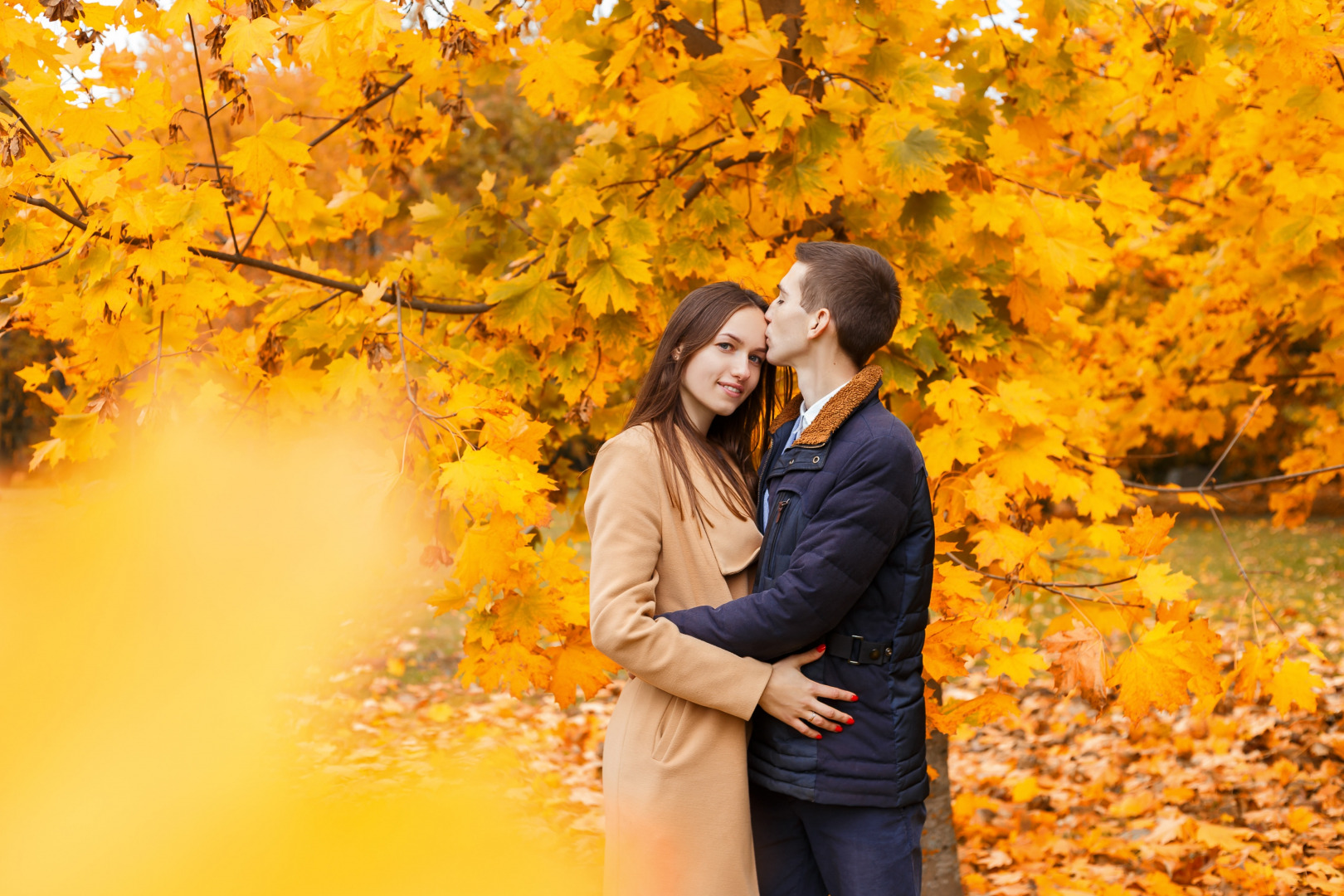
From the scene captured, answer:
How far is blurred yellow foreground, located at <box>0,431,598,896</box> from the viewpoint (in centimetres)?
117

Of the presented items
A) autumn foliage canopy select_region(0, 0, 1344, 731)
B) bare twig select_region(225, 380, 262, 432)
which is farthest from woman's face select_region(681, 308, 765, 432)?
bare twig select_region(225, 380, 262, 432)

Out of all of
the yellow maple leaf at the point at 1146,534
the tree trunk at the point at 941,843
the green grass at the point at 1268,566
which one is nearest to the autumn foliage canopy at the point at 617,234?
the yellow maple leaf at the point at 1146,534

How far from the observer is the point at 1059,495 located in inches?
110

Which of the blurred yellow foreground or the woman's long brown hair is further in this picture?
the woman's long brown hair

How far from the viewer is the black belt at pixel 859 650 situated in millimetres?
1900

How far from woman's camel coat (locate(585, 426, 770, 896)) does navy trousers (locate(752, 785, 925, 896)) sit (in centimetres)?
11

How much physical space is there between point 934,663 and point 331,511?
1528 millimetres

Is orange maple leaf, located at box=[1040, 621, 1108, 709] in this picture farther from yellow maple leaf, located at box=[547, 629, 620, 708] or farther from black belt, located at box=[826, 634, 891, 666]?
yellow maple leaf, located at box=[547, 629, 620, 708]

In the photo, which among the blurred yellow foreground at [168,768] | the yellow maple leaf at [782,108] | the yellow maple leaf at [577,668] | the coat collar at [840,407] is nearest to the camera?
the blurred yellow foreground at [168,768]

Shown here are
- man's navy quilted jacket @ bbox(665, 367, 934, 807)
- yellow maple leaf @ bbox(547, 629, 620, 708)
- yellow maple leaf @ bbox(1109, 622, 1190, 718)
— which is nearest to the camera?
man's navy quilted jacket @ bbox(665, 367, 934, 807)

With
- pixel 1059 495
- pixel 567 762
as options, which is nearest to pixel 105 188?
pixel 1059 495

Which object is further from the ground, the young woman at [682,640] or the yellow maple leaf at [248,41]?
the yellow maple leaf at [248,41]

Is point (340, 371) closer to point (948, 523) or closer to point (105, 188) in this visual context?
point (105, 188)

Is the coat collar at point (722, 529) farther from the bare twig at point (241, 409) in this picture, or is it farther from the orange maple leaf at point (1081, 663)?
the bare twig at point (241, 409)
